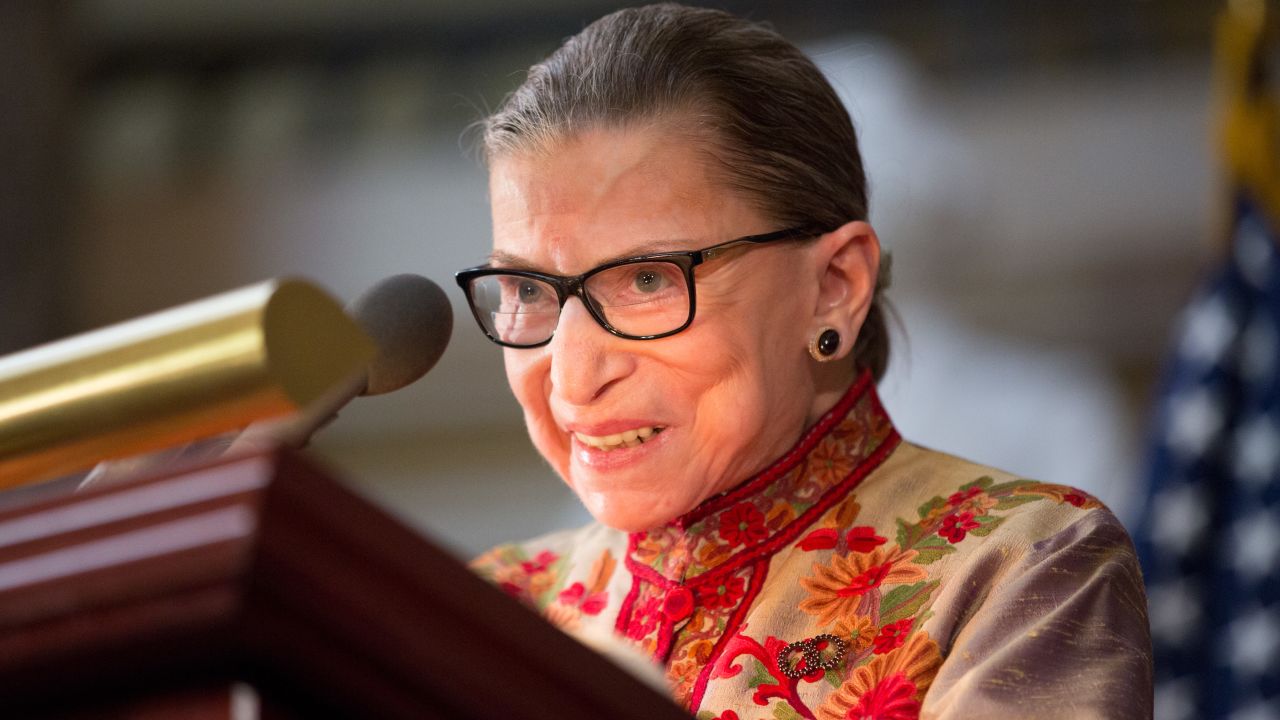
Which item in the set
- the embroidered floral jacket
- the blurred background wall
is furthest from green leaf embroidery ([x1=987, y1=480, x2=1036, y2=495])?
the blurred background wall

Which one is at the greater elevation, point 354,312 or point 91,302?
point 354,312

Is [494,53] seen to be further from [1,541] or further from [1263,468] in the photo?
[1,541]

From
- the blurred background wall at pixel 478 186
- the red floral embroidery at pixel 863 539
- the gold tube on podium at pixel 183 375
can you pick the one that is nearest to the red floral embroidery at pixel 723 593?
the red floral embroidery at pixel 863 539

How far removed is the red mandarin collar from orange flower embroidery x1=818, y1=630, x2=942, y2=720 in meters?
0.21

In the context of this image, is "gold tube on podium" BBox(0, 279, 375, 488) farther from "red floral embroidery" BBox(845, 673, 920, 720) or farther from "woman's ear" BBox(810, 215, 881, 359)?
"woman's ear" BBox(810, 215, 881, 359)

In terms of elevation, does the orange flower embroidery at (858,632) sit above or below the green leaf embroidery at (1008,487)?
below

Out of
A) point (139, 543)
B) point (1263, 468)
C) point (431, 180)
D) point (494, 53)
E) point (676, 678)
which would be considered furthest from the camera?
point (494, 53)

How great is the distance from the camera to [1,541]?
48 centimetres

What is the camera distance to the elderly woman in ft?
3.70

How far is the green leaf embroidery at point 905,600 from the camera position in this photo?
113 centimetres

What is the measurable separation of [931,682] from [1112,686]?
5.4 inches

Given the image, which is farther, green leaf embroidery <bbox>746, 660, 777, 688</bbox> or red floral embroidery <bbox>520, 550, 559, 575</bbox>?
red floral embroidery <bbox>520, 550, 559, 575</bbox>

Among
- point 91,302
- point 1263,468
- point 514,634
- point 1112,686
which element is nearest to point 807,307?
point 1112,686

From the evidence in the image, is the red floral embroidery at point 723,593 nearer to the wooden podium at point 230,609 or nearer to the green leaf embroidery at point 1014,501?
the green leaf embroidery at point 1014,501
